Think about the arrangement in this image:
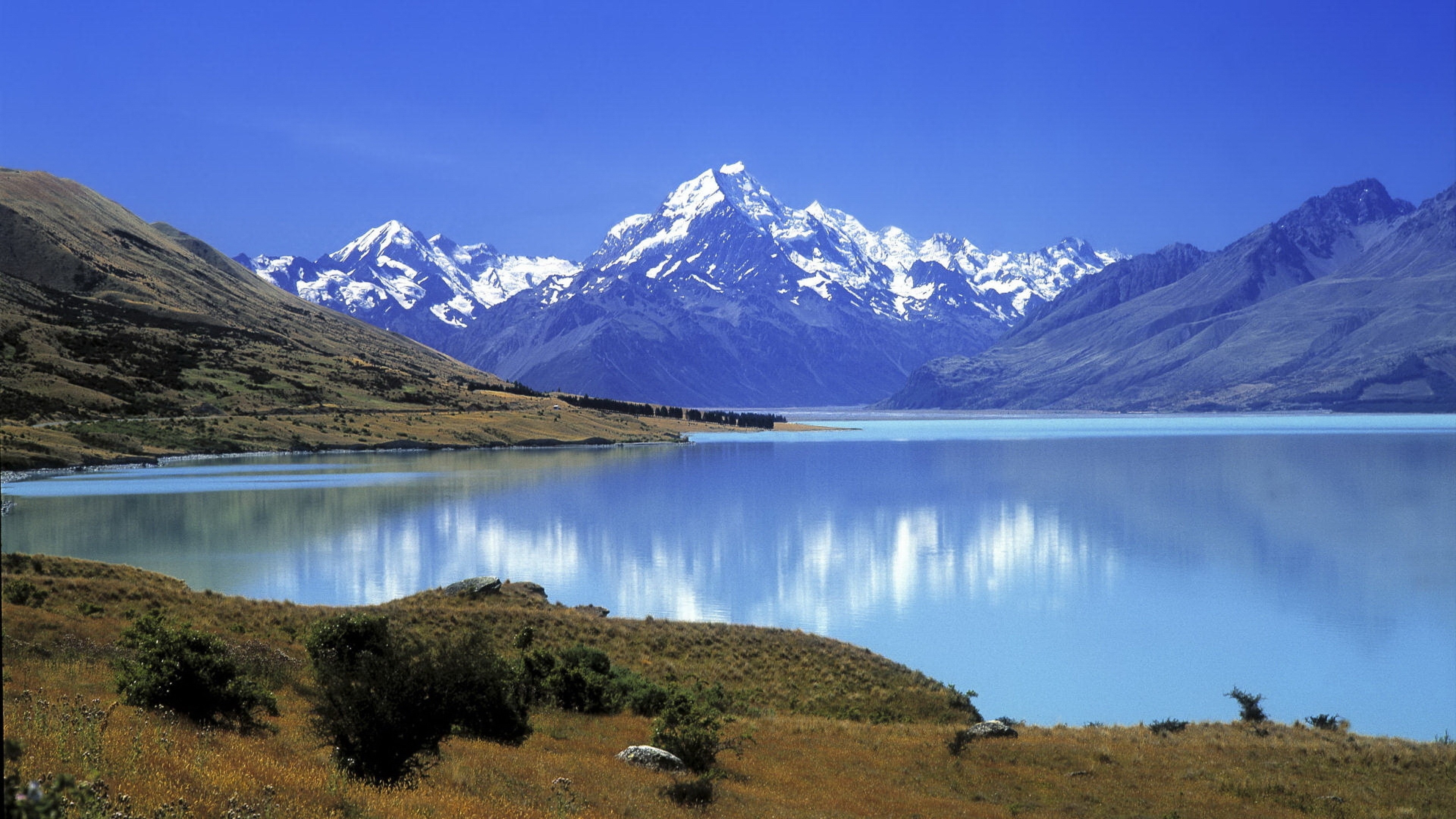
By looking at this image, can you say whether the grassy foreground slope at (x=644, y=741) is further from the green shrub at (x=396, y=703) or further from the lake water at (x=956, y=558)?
the lake water at (x=956, y=558)

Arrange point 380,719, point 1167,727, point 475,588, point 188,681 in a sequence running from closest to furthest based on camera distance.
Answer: point 380,719 < point 188,681 < point 1167,727 < point 475,588

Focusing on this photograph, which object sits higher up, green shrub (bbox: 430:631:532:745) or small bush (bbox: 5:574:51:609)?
small bush (bbox: 5:574:51:609)

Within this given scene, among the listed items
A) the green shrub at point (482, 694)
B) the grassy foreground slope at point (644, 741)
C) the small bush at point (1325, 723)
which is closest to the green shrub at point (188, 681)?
the grassy foreground slope at point (644, 741)

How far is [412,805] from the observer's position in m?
12.7

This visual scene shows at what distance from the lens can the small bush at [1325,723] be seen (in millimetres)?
28859

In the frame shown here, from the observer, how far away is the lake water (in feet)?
127

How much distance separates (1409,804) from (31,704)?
81.0 ft

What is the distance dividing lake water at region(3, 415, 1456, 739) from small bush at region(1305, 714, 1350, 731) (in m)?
3.09

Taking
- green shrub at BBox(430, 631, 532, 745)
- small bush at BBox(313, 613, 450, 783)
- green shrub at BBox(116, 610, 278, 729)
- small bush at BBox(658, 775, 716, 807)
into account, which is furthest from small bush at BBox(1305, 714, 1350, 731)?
green shrub at BBox(116, 610, 278, 729)

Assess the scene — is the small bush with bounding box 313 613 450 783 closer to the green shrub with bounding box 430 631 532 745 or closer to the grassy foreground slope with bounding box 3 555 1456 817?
the grassy foreground slope with bounding box 3 555 1456 817

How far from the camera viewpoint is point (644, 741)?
2362 cm

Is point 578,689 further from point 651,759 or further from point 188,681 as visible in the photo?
point 188,681

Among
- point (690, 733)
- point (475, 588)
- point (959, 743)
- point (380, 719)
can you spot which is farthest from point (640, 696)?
point (475, 588)

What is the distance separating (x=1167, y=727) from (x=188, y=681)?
960 inches
